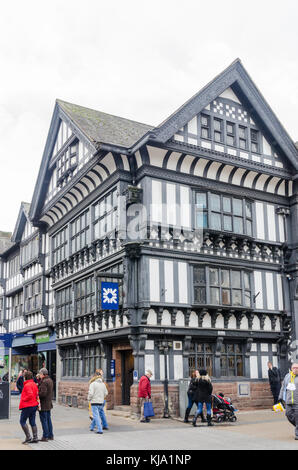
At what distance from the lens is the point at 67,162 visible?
85.4 ft

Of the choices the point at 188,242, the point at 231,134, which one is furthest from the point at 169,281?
the point at 231,134

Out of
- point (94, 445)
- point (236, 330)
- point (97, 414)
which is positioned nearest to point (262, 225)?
point (236, 330)

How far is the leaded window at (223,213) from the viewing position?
2139 cm

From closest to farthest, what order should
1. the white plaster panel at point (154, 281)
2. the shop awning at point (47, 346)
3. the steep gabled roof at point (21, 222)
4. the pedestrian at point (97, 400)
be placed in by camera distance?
the pedestrian at point (97, 400)
the white plaster panel at point (154, 281)
the shop awning at point (47, 346)
the steep gabled roof at point (21, 222)

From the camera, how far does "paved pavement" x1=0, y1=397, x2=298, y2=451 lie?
12398 millimetres

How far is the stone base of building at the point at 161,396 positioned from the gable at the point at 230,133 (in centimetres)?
920

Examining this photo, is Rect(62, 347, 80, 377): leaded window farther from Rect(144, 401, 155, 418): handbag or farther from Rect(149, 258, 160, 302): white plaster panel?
Answer: Rect(144, 401, 155, 418): handbag

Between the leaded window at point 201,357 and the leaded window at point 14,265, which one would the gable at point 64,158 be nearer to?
the leaded window at point 201,357

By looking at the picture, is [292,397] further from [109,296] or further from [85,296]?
[85,296]

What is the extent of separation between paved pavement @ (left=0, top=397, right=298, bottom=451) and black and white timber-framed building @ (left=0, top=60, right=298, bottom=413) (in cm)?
227

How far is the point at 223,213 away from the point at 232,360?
580cm

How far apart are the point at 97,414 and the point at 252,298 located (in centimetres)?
936

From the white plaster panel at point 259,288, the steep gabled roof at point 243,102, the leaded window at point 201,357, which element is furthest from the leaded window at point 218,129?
the leaded window at point 201,357

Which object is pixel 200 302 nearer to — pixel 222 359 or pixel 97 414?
pixel 222 359
